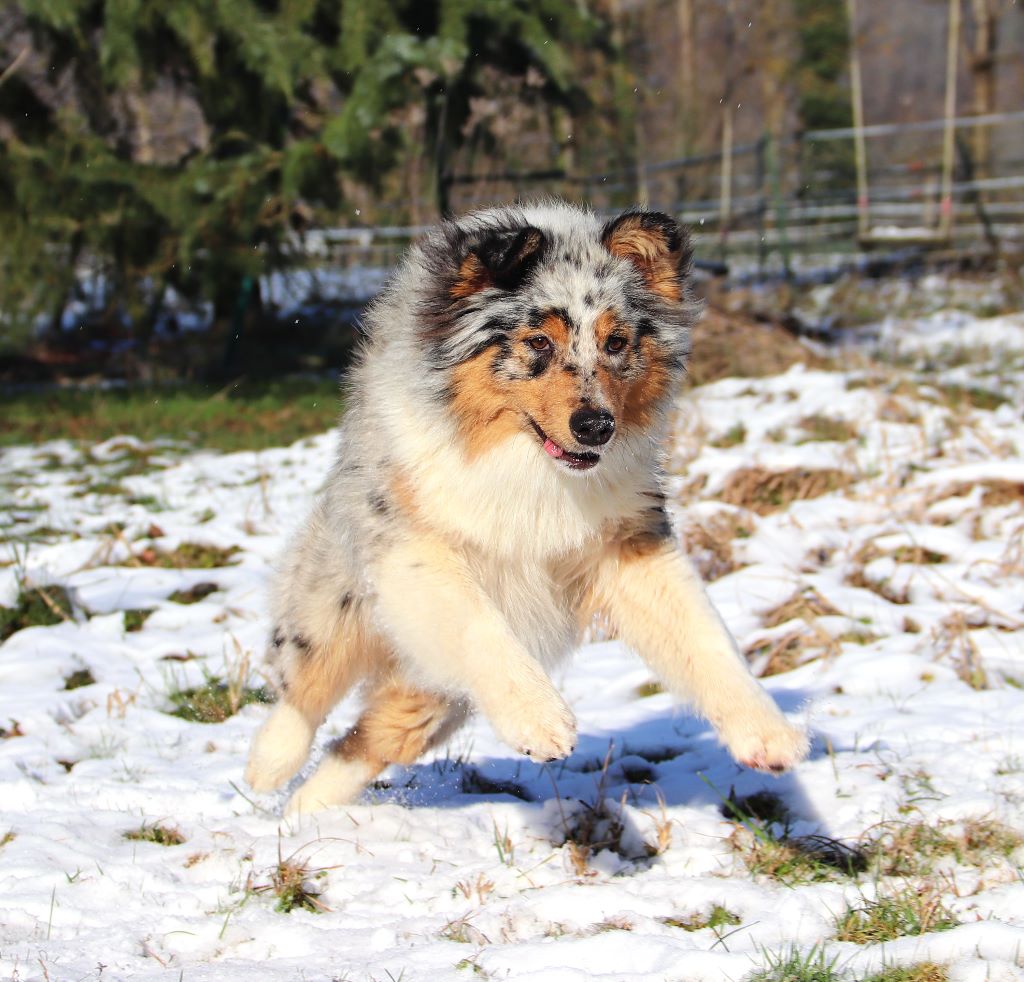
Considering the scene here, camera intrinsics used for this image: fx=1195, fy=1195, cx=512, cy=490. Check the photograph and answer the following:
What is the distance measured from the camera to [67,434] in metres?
10.5

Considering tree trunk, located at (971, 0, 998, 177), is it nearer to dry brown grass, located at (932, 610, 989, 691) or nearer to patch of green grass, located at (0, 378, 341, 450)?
patch of green grass, located at (0, 378, 341, 450)

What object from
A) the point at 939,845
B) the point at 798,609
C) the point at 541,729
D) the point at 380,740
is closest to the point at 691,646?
the point at 541,729

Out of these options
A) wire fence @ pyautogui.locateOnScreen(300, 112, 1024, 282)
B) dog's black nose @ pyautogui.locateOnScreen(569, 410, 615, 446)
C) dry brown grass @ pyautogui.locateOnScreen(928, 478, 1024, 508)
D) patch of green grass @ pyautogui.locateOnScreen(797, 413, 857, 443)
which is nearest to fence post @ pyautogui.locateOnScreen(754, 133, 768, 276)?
wire fence @ pyautogui.locateOnScreen(300, 112, 1024, 282)

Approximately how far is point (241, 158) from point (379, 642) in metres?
8.55

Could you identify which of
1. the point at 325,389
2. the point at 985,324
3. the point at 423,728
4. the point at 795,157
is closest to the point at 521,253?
the point at 423,728

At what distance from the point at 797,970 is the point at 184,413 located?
31.6ft

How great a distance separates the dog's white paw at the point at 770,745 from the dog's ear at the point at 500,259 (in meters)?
1.42

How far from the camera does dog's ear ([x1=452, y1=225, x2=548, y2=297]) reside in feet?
11.2

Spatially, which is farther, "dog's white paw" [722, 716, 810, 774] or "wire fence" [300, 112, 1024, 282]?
"wire fence" [300, 112, 1024, 282]

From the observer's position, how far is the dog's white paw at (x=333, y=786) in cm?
400

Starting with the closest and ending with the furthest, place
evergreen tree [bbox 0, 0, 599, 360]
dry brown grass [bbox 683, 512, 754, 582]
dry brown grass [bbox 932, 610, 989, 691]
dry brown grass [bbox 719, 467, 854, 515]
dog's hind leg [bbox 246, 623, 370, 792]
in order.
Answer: dog's hind leg [bbox 246, 623, 370, 792], dry brown grass [bbox 932, 610, 989, 691], dry brown grass [bbox 683, 512, 754, 582], dry brown grass [bbox 719, 467, 854, 515], evergreen tree [bbox 0, 0, 599, 360]

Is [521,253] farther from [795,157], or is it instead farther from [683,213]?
[795,157]

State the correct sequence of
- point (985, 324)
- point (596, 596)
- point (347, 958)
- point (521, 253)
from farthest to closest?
point (985, 324) < point (596, 596) < point (521, 253) < point (347, 958)

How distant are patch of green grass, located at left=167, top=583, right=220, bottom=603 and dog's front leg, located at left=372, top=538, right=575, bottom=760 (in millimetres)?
2690
